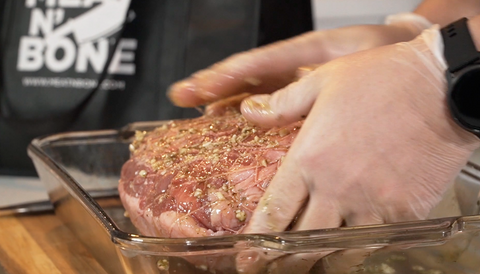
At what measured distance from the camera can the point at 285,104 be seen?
2.38 feet

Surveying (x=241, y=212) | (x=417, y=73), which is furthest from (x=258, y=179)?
(x=417, y=73)

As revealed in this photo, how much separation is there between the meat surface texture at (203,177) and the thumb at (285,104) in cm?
5

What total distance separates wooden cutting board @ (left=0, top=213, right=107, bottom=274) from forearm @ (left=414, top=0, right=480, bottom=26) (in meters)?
0.93

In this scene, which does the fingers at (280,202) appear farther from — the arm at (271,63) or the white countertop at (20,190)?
the white countertop at (20,190)

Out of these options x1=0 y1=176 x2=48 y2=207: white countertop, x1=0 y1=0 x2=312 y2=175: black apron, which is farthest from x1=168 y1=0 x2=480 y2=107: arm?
x1=0 y1=176 x2=48 y2=207: white countertop

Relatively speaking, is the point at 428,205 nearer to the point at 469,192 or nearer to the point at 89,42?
the point at 469,192

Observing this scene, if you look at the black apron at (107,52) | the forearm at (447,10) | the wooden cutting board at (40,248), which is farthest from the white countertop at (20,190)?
the forearm at (447,10)

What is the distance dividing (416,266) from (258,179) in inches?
Answer: 10.5

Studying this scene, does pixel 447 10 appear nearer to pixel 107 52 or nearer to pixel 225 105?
pixel 225 105

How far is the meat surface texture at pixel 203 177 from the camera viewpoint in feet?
2.36

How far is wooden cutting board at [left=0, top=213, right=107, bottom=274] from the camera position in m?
0.88

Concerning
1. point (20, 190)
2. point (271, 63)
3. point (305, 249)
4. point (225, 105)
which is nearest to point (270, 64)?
point (271, 63)

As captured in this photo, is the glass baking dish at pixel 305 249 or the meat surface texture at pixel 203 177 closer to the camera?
the glass baking dish at pixel 305 249

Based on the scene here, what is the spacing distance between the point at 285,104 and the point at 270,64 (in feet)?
0.70
